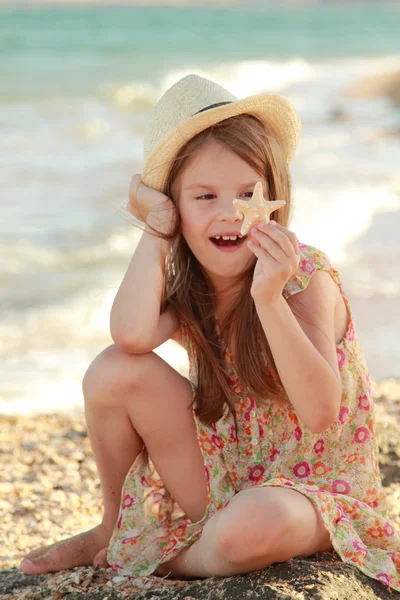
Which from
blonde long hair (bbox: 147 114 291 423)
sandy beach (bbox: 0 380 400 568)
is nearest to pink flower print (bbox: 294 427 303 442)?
blonde long hair (bbox: 147 114 291 423)

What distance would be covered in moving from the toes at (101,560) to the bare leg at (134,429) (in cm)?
4

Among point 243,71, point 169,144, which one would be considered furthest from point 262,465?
point 243,71

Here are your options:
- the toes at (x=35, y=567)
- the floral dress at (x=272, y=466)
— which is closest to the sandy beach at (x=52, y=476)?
the toes at (x=35, y=567)

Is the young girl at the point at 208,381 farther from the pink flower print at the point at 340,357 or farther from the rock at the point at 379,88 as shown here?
the rock at the point at 379,88

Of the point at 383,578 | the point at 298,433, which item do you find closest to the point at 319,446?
the point at 298,433

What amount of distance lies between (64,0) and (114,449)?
53448 millimetres

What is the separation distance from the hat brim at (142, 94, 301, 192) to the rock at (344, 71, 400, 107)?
17221 millimetres

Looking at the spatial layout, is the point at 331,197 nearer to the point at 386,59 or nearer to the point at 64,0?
the point at 386,59

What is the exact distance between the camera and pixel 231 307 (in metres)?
3.00

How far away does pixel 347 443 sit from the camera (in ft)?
9.45

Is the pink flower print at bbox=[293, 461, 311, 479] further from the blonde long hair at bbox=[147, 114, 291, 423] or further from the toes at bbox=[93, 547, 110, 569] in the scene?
the toes at bbox=[93, 547, 110, 569]

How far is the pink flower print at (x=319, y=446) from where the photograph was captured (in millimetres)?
2850

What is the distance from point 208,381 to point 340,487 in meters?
0.55

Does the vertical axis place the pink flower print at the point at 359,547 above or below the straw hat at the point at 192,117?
below
